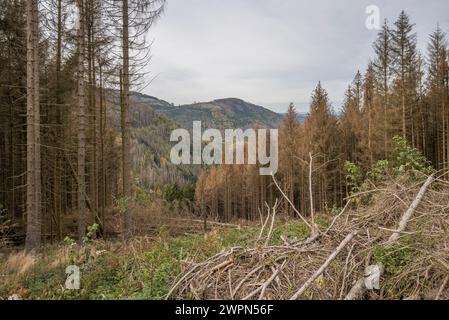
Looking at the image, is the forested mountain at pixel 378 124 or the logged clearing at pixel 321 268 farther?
the forested mountain at pixel 378 124

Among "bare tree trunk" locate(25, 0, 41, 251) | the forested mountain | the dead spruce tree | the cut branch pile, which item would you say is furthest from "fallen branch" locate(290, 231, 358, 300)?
the forested mountain

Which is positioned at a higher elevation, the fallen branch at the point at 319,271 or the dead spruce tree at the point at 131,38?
the dead spruce tree at the point at 131,38

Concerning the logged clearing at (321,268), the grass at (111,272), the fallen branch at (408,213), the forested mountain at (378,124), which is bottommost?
the grass at (111,272)

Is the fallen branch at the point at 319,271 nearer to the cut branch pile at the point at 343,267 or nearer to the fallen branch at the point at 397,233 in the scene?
the cut branch pile at the point at 343,267

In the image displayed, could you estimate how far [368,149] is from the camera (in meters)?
23.7

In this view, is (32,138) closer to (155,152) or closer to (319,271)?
(319,271)

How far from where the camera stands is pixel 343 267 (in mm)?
3521

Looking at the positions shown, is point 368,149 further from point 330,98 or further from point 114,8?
point 114,8

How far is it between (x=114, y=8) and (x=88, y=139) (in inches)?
286

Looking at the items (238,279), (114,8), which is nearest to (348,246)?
(238,279)

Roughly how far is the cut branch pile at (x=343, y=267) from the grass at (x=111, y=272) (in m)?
0.51

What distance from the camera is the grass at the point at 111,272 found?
4211mm

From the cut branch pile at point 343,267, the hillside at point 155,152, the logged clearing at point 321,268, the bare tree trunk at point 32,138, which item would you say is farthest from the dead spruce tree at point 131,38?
the hillside at point 155,152

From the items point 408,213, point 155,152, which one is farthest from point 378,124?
point 155,152
